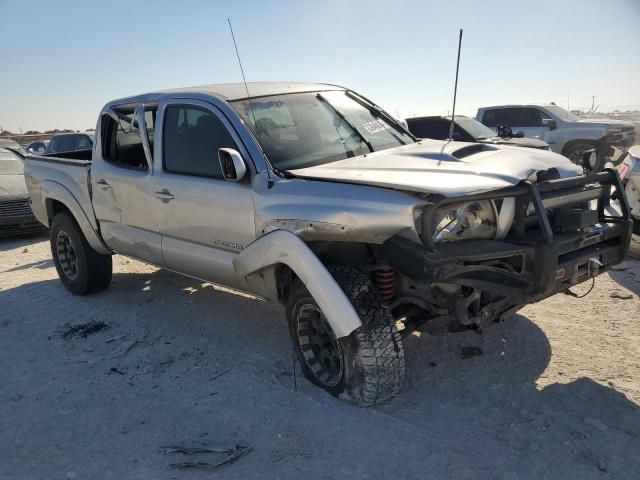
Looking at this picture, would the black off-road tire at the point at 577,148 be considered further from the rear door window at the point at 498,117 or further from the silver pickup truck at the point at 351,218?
the silver pickup truck at the point at 351,218

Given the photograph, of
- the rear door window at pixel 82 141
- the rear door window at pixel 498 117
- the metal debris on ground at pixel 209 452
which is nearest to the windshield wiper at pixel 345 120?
the metal debris on ground at pixel 209 452

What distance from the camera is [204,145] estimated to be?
4133mm

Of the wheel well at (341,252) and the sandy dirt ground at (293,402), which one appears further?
the wheel well at (341,252)

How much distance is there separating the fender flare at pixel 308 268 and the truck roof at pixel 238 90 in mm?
1229

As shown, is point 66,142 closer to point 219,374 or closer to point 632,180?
point 219,374

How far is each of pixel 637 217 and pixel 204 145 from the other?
13.4 feet

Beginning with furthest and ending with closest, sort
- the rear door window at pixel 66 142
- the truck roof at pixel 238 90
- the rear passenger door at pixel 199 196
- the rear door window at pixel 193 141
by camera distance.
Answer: the rear door window at pixel 66 142, the truck roof at pixel 238 90, the rear door window at pixel 193 141, the rear passenger door at pixel 199 196

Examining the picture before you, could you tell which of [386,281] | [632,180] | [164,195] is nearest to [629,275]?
[632,180]

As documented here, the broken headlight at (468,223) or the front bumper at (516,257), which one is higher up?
the broken headlight at (468,223)

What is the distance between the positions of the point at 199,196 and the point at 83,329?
1.84 meters

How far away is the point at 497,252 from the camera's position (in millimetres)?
2906

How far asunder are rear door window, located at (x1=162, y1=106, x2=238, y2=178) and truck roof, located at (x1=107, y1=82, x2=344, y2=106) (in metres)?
0.16

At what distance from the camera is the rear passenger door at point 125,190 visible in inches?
183

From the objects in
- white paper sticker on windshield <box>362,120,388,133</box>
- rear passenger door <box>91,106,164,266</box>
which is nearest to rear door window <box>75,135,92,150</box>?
rear passenger door <box>91,106,164,266</box>
